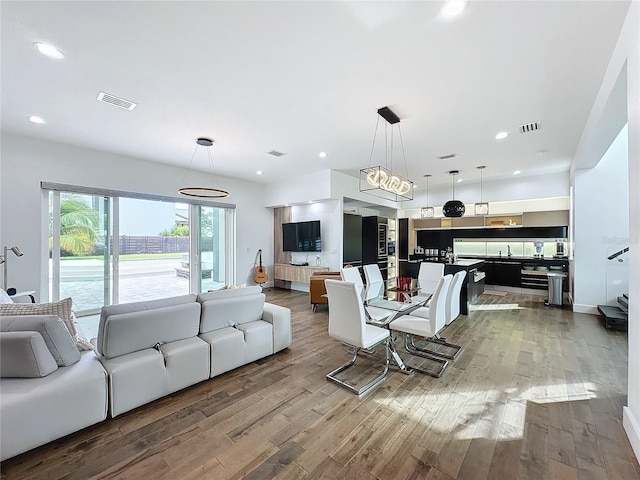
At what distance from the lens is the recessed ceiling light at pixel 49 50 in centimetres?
228

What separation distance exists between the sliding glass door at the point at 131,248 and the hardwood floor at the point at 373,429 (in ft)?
13.3

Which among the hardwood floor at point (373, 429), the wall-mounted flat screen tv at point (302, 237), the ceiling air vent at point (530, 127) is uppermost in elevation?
the ceiling air vent at point (530, 127)

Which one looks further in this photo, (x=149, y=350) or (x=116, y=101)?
(x=116, y=101)

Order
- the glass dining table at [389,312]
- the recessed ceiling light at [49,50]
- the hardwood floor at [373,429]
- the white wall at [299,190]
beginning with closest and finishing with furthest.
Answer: the hardwood floor at [373,429] < the recessed ceiling light at [49,50] < the glass dining table at [389,312] < the white wall at [299,190]

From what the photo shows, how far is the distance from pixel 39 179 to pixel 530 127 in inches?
299

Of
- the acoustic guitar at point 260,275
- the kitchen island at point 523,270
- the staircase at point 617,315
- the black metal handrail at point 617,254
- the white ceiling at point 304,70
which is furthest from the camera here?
the acoustic guitar at point 260,275

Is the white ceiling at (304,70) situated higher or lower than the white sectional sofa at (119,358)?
higher

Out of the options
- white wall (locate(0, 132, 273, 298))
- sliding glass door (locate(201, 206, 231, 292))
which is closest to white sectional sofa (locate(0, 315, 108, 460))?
white wall (locate(0, 132, 273, 298))

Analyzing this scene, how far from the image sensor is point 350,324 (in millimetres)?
2621

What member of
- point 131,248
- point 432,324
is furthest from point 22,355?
point 131,248

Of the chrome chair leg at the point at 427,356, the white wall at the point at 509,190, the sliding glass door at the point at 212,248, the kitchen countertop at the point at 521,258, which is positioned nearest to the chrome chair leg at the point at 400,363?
the chrome chair leg at the point at 427,356

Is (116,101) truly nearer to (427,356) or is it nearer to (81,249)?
(81,249)

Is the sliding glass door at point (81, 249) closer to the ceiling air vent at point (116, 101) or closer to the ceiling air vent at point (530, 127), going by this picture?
the ceiling air vent at point (116, 101)

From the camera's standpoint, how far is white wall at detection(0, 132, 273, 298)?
424cm
